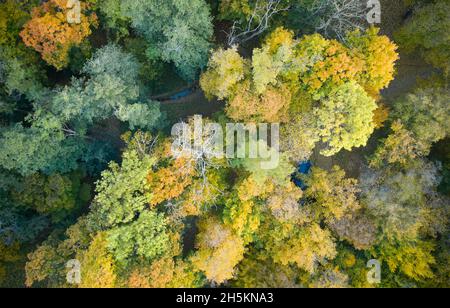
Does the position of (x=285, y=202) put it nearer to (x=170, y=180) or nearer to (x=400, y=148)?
(x=170, y=180)

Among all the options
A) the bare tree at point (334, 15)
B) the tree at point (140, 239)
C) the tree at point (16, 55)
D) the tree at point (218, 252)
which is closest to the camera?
the tree at point (218, 252)

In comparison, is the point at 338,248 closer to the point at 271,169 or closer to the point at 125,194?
the point at 271,169

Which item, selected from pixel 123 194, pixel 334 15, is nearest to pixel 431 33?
pixel 334 15

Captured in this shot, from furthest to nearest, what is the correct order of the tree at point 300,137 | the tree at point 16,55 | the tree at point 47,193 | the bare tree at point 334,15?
the tree at point 47,193
the tree at point 16,55
the bare tree at point 334,15
the tree at point 300,137

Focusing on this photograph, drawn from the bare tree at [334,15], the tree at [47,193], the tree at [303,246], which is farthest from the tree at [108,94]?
the bare tree at [334,15]

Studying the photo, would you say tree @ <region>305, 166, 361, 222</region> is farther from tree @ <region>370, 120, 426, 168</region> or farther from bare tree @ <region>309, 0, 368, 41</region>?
bare tree @ <region>309, 0, 368, 41</region>

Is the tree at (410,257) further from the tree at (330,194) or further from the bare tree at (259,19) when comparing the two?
the bare tree at (259,19)
